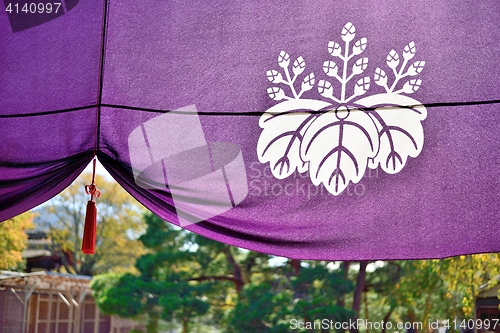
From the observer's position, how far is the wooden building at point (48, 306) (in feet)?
24.9

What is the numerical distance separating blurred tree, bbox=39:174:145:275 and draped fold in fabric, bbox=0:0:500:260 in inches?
439

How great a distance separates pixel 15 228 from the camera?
731 cm

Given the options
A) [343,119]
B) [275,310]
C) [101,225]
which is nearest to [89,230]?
[343,119]

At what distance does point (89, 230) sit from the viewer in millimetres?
1960

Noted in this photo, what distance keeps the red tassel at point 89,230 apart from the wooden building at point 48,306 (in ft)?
16.4

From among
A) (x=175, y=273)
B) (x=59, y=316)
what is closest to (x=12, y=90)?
(x=175, y=273)

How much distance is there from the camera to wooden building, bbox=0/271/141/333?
7.60 metres

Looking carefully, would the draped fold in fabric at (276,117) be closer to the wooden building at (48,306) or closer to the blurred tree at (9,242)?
the wooden building at (48,306)

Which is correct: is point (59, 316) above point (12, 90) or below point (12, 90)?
below

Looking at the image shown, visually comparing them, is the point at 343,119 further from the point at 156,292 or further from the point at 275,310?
the point at 156,292

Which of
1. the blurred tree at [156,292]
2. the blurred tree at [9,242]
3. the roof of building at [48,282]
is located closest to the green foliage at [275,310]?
the blurred tree at [156,292]

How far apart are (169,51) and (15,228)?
6.23 m

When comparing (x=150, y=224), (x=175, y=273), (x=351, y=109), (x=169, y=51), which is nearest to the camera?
(x=351, y=109)

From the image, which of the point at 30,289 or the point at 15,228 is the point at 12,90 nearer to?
the point at 15,228
